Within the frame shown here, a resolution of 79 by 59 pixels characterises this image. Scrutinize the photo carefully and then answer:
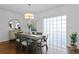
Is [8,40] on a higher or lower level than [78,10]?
lower

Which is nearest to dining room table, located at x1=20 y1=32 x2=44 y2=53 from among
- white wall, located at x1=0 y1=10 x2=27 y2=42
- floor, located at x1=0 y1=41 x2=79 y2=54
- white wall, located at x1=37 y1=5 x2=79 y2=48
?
white wall, located at x1=0 y1=10 x2=27 y2=42

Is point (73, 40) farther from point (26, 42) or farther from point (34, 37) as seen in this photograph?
point (26, 42)

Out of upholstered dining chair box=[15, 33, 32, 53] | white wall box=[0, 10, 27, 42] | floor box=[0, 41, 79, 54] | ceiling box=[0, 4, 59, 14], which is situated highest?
ceiling box=[0, 4, 59, 14]

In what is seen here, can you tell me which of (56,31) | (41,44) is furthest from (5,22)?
(56,31)

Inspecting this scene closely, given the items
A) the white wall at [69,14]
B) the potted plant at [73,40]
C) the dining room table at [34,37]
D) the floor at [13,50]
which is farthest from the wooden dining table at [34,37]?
the potted plant at [73,40]

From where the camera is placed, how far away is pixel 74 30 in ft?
5.07

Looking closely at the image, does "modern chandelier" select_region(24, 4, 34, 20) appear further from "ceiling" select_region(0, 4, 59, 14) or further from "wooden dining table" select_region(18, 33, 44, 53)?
"wooden dining table" select_region(18, 33, 44, 53)

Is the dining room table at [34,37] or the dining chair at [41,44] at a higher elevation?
the dining room table at [34,37]

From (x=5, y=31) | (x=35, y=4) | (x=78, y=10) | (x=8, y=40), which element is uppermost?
(x=35, y=4)

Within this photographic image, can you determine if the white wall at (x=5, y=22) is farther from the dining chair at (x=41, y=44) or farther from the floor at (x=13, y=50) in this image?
the dining chair at (x=41, y=44)

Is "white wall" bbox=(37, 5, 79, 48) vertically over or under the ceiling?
under
